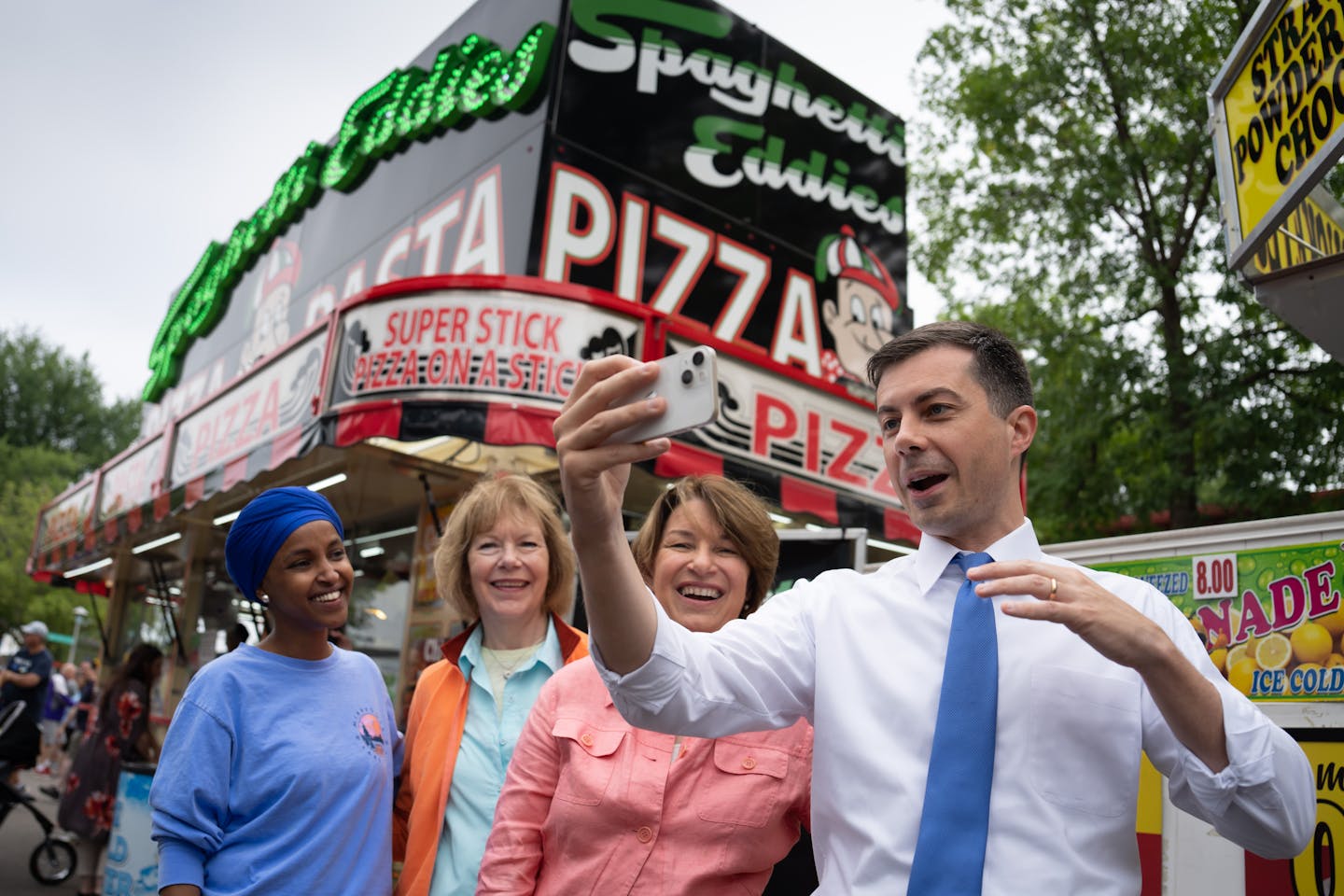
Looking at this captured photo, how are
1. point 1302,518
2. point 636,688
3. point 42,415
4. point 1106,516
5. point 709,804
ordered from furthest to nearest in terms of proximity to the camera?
point 42,415 < point 1106,516 < point 1302,518 < point 709,804 < point 636,688

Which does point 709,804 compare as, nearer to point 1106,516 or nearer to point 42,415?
point 1106,516

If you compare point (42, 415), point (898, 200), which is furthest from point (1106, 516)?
point (42, 415)

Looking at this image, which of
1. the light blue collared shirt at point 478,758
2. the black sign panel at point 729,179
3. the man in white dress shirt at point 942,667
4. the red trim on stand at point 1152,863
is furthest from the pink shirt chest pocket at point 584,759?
the black sign panel at point 729,179

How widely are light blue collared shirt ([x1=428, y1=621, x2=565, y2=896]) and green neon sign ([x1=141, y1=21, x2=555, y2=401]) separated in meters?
6.99

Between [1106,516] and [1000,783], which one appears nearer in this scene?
[1000,783]

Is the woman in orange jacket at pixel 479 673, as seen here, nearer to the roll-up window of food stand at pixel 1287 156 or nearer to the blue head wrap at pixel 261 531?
the blue head wrap at pixel 261 531

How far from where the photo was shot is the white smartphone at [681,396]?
1332 millimetres

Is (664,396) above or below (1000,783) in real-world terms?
above

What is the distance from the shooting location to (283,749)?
2.43 meters

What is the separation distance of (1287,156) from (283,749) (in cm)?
390

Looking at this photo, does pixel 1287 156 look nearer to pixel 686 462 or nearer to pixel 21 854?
pixel 686 462

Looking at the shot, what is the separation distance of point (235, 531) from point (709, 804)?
1.45m

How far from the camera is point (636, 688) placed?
1.58 m

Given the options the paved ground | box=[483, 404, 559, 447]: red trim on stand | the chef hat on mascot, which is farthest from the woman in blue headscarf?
the chef hat on mascot
